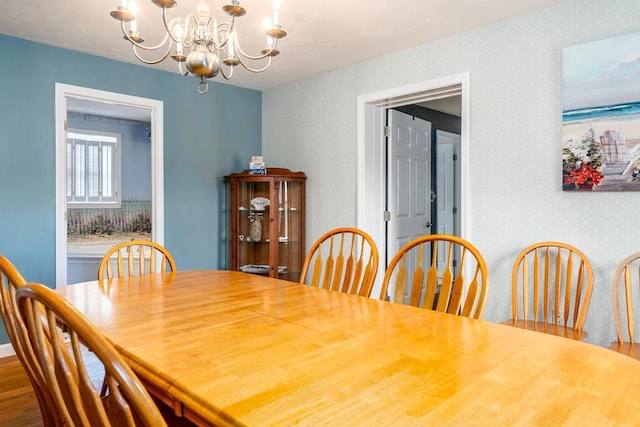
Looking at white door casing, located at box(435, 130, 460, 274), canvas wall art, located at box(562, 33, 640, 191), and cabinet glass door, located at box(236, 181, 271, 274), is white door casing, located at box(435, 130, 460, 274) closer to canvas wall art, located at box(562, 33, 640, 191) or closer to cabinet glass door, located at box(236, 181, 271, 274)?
cabinet glass door, located at box(236, 181, 271, 274)

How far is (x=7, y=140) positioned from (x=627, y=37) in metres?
4.03

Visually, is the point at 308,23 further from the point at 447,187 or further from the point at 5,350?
the point at 447,187

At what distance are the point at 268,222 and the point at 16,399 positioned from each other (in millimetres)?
2278

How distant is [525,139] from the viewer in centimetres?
285

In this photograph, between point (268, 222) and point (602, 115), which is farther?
point (268, 222)

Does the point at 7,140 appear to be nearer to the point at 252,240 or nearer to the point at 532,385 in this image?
the point at 252,240

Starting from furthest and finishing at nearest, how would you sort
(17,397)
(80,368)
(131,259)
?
(17,397), (131,259), (80,368)

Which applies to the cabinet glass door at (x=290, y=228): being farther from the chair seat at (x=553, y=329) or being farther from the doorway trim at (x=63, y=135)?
the chair seat at (x=553, y=329)

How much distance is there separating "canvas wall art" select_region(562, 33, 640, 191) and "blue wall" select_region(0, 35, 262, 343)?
3023 mm

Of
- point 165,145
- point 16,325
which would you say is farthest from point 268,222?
point 16,325

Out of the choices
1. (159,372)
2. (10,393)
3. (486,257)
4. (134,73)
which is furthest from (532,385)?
(134,73)

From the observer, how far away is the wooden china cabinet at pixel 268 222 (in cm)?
417

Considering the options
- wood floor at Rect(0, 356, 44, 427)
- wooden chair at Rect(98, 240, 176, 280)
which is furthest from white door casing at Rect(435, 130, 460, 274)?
wood floor at Rect(0, 356, 44, 427)

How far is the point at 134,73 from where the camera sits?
12.8 feet
